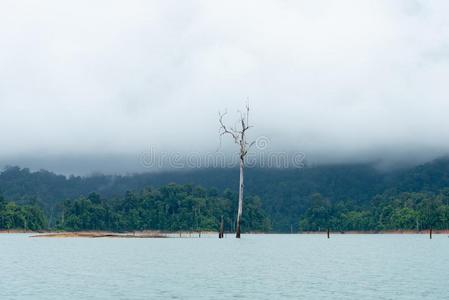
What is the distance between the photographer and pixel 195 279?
46531mm

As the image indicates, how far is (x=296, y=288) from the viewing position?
41562 mm

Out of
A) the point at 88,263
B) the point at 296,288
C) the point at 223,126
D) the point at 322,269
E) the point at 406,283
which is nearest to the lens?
the point at 296,288

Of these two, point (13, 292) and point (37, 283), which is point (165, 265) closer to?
point (37, 283)

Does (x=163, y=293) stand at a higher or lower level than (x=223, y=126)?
lower

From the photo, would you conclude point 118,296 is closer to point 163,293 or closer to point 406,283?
point 163,293

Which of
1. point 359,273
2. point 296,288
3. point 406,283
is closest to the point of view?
point 296,288

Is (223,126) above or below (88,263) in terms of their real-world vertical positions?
above

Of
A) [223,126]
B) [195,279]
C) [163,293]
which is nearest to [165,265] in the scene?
[195,279]

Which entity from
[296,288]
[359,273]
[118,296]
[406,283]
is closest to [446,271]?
[359,273]

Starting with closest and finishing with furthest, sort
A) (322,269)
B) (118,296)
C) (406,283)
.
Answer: (118,296)
(406,283)
(322,269)

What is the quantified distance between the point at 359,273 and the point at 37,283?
80.3 ft

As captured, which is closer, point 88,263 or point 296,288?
point 296,288

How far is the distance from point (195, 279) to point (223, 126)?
7946 centimetres

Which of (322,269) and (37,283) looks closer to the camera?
(37,283)
